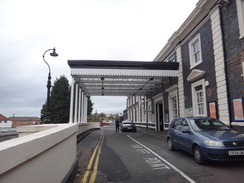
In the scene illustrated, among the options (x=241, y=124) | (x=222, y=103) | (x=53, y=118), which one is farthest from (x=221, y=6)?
(x=53, y=118)

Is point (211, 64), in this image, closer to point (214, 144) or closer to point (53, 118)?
point (214, 144)

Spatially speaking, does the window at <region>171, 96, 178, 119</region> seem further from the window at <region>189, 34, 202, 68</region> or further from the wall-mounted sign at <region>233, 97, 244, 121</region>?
the wall-mounted sign at <region>233, 97, 244, 121</region>

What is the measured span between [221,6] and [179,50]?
585 centimetres

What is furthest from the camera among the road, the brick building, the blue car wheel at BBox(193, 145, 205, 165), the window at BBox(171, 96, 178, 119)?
the window at BBox(171, 96, 178, 119)

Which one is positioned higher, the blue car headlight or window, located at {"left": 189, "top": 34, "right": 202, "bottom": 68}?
window, located at {"left": 189, "top": 34, "right": 202, "bottom": 68}

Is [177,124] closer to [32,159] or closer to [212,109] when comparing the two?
[212,109]

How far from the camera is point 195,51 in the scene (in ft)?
45.5

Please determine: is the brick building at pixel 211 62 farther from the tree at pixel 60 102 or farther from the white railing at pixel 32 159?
the tree at pixel 60 102

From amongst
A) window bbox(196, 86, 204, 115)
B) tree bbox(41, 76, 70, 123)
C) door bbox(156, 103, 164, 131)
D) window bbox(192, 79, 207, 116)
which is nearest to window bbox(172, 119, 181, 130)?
window bbox(192, 79, 207, 116)

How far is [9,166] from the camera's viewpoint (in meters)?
1.80

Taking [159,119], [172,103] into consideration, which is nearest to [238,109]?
[172,103]

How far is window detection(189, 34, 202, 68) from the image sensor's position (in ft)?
42.8

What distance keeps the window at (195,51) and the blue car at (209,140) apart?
6646 mm

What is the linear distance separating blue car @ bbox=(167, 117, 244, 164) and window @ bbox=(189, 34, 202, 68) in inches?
262
